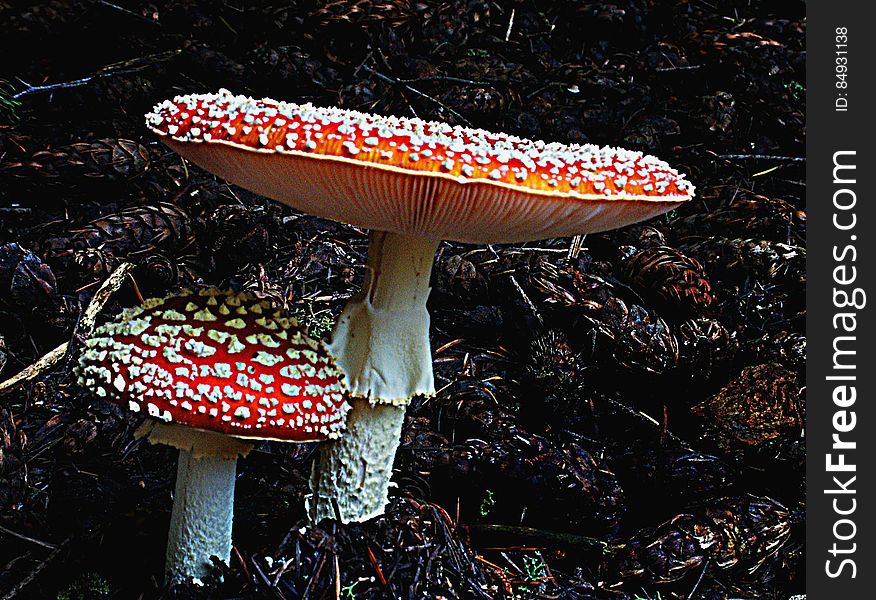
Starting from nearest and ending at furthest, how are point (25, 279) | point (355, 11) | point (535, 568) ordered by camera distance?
point (535, 568) < point (25, 279) < point (355, 11)

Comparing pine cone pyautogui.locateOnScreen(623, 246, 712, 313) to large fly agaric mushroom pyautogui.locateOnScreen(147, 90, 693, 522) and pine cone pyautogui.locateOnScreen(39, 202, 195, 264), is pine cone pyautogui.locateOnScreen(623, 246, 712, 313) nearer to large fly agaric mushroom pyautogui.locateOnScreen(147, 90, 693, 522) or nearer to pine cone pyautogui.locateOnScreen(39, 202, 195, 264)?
large fly agaric mushroom pyautogui.locateOnScreen(147, 90, 693, 522)

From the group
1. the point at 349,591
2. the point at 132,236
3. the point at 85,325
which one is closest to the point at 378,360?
the point at 349,591

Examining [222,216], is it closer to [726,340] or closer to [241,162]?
[241,162]

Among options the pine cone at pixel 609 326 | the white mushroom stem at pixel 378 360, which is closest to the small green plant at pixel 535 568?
the white mushroom stem at pixel 378 360

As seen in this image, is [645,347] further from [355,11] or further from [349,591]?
[355,11]

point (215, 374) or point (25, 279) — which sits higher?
point (25, 279)

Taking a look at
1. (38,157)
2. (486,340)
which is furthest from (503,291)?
(38,157)

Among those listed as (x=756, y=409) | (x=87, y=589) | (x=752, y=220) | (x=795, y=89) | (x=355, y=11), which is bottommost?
(x=87, y=589)
